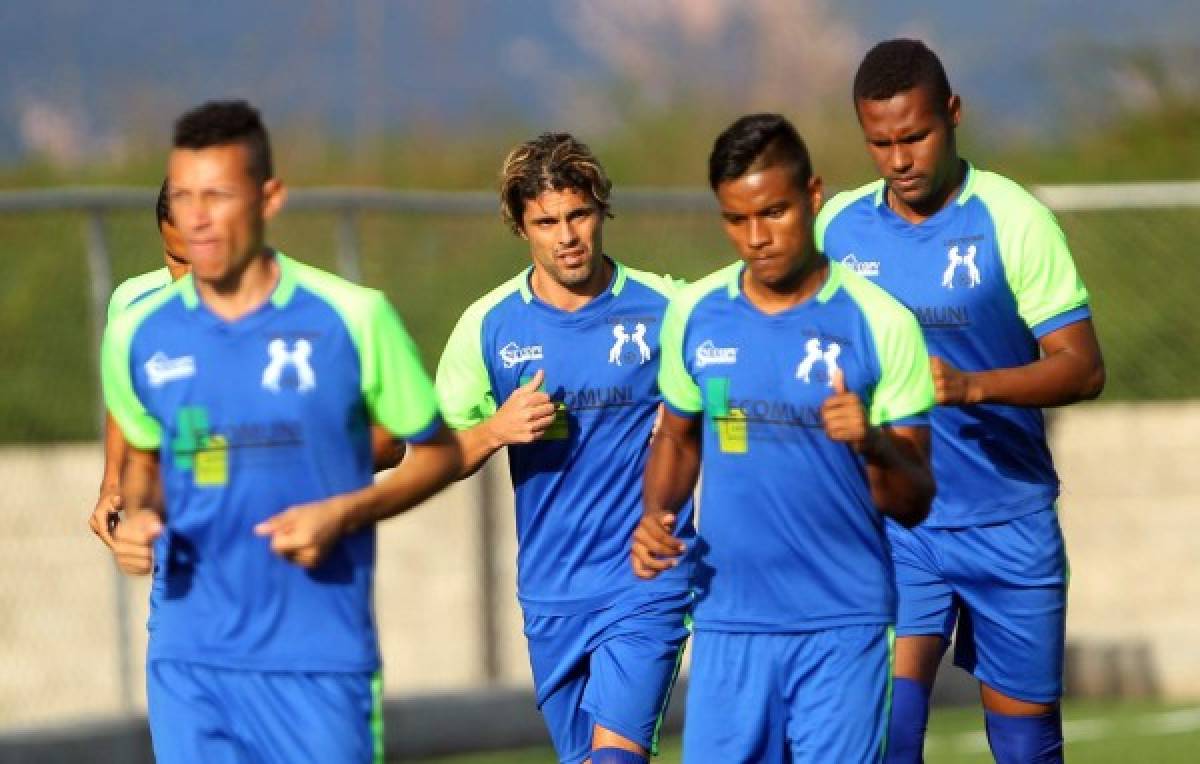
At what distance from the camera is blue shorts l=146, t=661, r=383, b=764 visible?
679 centimetres

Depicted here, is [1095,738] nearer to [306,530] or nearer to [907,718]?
[907,718]

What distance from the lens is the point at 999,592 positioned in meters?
9.11

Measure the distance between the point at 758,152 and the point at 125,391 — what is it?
5.88 ft

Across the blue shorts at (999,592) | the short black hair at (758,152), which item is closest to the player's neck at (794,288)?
the short black hair at (758,152)

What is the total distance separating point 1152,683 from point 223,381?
9455 millimetres

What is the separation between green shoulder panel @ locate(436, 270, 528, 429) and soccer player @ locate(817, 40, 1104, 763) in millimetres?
1185

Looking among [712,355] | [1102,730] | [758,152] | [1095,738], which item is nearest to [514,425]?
[712,355]

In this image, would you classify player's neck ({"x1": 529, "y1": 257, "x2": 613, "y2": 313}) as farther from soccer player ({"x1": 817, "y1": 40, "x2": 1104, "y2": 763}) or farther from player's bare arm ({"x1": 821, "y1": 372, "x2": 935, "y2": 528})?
player's bare arm ({"x1": 821, "y1": 372, "x2": 935, "y2": 528})

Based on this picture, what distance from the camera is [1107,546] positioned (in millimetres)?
16250

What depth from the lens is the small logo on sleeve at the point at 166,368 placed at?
6.83 metres

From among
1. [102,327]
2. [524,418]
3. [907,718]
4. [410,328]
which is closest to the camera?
[524,418]

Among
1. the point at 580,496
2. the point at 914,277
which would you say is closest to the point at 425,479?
the point at 580,496

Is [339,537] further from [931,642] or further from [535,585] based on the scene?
[931,642]

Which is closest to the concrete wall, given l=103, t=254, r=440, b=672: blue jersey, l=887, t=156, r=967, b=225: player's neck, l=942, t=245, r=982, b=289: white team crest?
l=887, t=156, r=967, b=225: player's neck
